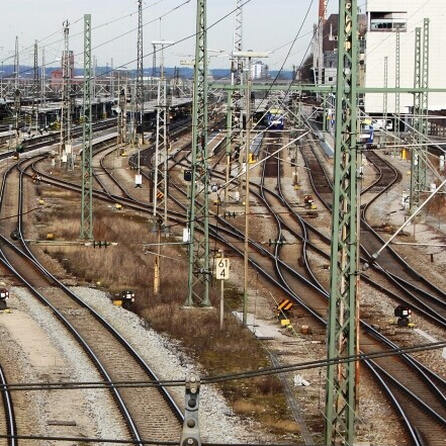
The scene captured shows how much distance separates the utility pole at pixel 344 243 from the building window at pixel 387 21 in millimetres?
71056

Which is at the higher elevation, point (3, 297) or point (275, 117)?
point (275, 117)

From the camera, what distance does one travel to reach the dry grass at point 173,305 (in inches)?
651

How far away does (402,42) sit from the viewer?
79.6 metres

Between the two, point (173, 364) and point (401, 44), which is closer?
point (173, 364)

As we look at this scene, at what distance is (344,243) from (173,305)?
1087 cm

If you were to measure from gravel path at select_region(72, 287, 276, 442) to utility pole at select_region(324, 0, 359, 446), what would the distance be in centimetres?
204

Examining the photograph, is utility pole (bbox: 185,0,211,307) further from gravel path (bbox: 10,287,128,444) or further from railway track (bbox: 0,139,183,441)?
gravel path (bbox: 10,287,128,444)

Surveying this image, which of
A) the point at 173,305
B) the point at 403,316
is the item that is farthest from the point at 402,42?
the point at 403,316

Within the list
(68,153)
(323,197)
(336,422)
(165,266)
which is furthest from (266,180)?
(336,422)

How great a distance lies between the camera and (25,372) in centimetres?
1764

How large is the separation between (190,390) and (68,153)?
4511 centimetres

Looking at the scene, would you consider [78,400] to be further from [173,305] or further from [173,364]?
[173,305]

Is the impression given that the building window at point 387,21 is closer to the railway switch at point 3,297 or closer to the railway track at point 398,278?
the railway track at point 398,278

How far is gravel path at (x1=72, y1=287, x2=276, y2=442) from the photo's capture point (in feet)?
47.9
